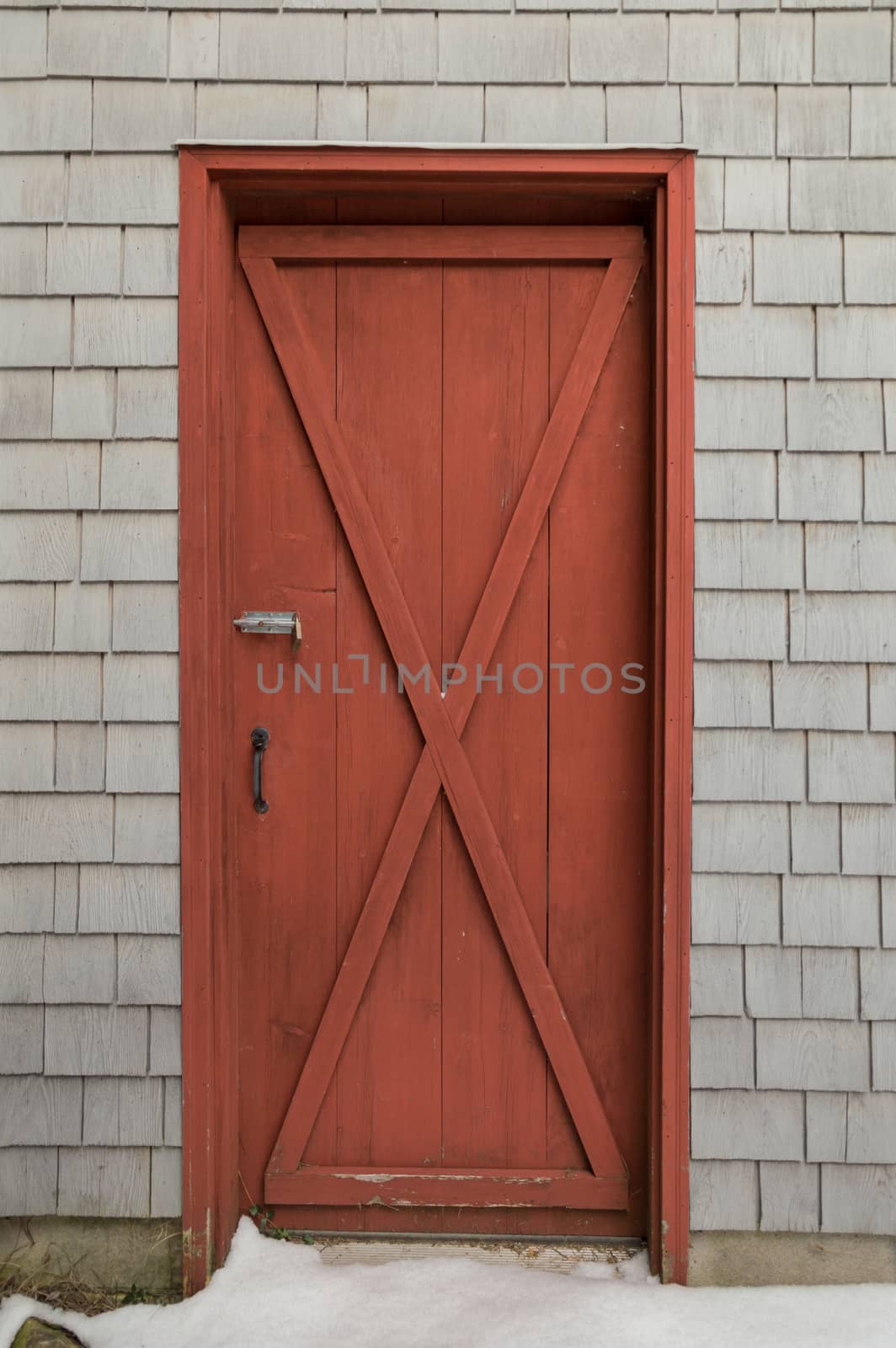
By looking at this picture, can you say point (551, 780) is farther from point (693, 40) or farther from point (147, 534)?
point (693, 40)

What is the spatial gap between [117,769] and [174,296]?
3.81ft

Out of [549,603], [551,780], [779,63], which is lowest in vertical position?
[551,780]

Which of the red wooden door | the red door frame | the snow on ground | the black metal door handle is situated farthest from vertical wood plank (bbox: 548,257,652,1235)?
the black metal door handle

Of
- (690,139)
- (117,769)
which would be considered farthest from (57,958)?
(690,139)

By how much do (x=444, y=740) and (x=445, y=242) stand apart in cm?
128

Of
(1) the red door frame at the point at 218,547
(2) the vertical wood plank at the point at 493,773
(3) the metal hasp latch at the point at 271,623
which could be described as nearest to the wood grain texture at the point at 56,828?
(1) the red door frame at the point at 218,547

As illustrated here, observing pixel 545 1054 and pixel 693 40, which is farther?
pixel 545 1054

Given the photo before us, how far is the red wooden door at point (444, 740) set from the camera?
240cm

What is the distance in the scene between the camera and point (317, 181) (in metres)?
2.27

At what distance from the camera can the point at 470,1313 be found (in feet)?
7.08

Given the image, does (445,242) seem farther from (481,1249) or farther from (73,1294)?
(73,1294)

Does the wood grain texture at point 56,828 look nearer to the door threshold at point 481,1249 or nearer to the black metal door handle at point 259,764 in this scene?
the black metal door handle at point 259,764

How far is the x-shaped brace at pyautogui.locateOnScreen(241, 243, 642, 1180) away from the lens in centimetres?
238

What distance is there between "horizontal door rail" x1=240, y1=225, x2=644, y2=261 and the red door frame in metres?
0.09
